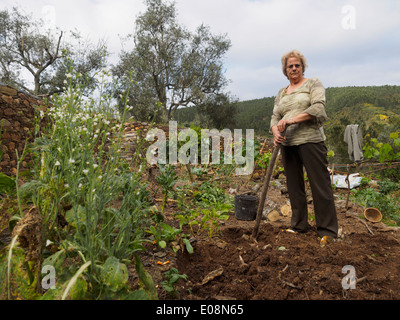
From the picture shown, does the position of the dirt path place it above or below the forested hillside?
below

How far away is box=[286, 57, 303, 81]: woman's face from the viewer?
8.63 feet

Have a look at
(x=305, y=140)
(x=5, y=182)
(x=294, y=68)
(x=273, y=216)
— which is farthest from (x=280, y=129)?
(x=5, y=182)

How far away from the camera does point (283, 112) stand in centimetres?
279

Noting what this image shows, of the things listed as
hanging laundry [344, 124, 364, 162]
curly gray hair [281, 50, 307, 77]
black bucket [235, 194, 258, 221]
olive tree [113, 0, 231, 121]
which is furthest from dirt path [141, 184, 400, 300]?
olive tree [113, 0, 231, 121]

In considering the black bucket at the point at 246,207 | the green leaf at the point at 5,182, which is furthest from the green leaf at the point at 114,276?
the black bucket at the point at 246,207

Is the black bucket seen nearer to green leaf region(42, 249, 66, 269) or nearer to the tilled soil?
the tilled soil

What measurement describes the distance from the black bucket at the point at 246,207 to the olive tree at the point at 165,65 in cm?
1152

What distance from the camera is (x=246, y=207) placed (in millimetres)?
3480

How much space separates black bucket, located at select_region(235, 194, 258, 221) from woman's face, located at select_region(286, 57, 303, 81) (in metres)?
1.63

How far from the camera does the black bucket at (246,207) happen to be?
3451 millimetres

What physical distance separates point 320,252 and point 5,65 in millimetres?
18769

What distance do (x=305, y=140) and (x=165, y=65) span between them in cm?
1447

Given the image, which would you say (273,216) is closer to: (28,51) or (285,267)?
(285,267)
